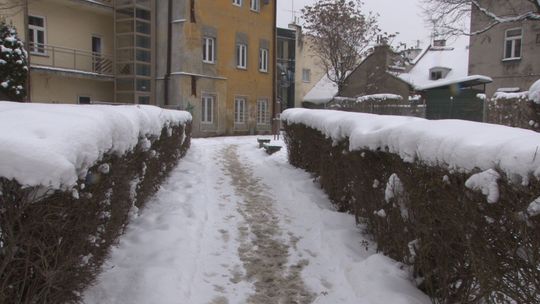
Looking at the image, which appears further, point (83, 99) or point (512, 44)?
point (512, 44)

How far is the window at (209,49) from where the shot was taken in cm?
2386

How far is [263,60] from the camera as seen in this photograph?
2750 cm

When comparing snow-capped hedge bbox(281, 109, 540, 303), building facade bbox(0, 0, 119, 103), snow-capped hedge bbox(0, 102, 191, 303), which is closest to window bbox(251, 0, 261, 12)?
building facade bbox(0, 0, 119, 103)

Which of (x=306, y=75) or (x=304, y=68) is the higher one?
Answer: (x=304, y=68)

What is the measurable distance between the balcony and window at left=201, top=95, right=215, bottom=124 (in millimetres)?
4640

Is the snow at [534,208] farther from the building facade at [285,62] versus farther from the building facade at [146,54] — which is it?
the building facade at [285,62]

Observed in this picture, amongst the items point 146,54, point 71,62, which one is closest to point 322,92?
point 146,54

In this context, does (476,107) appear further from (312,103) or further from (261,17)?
(312,103)

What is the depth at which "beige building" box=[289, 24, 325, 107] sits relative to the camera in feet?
132

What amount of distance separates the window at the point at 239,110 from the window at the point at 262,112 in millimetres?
1242

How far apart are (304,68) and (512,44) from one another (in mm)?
18615

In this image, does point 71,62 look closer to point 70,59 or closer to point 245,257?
point 70,59

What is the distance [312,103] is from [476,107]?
26.4 m

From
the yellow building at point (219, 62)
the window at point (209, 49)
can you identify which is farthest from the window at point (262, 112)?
the window at point (209, 49)
